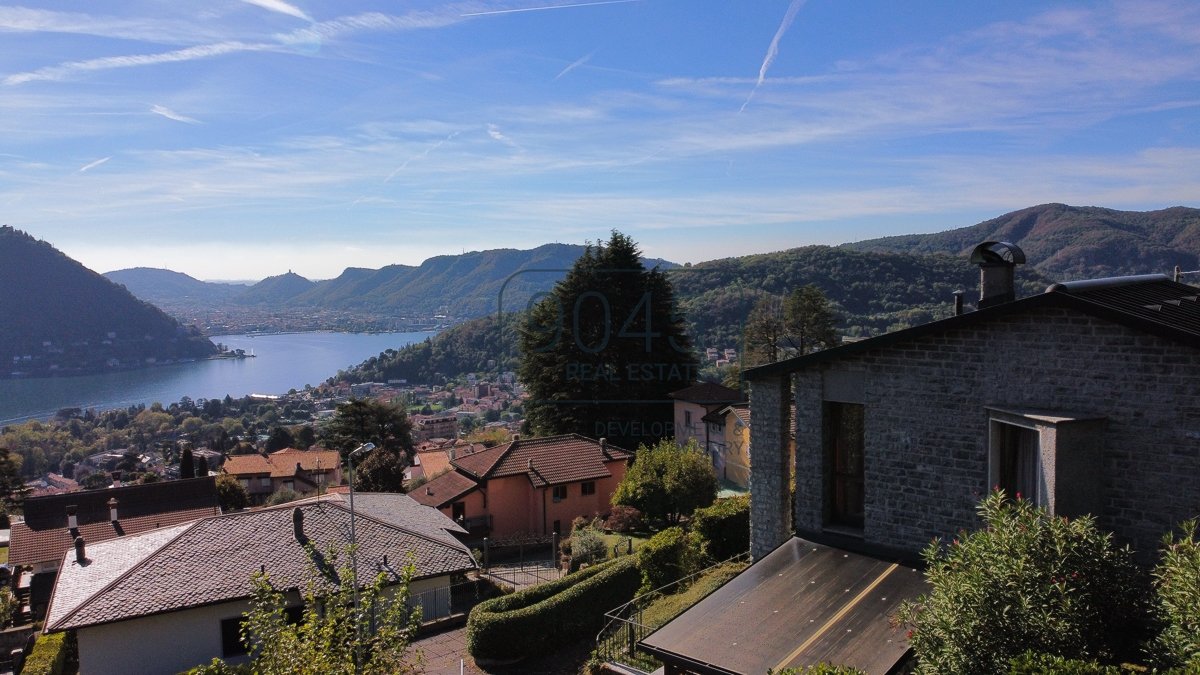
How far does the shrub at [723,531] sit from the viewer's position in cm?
1741

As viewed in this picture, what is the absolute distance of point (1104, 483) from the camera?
8906 millimetres

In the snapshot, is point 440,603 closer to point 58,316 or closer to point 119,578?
point 119,578

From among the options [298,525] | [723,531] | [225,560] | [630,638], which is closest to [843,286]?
[723,531]

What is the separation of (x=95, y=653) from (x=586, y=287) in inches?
1031

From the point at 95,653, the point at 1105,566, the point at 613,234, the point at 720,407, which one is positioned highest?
the point at 613,234

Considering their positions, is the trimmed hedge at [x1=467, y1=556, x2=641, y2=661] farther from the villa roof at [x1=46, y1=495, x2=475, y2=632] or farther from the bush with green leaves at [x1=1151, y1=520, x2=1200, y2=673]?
the bush with green leaves at [x1=1151, y1=520, x2=1200, y2=673]

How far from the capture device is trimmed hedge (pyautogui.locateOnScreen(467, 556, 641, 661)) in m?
16.4

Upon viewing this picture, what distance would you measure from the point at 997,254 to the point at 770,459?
478 centimetres

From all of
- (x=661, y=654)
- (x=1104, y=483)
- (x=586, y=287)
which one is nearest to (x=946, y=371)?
(x=1104, y=483)

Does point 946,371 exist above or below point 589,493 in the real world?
above

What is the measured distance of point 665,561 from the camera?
16312 millimetres

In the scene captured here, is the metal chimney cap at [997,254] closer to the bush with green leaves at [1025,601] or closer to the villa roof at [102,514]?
the bush with green leaves at [1025,601]

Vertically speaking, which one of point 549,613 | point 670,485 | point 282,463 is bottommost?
point 282,463

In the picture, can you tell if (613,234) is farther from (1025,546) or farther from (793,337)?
(1025,546)
